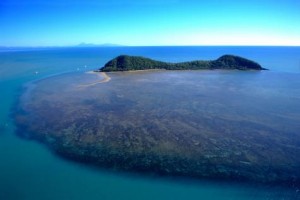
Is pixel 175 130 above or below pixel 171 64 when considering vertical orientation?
below

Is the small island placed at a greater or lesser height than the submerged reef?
greater

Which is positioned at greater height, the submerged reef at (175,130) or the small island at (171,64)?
the small island at (171,64)

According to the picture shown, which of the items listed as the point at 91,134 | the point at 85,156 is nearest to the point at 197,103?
the point at 91,134

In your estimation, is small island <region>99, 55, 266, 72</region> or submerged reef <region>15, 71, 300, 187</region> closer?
submerged reef <region>15, 71, 300, 187</region>

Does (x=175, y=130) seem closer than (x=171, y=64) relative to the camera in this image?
Yes
